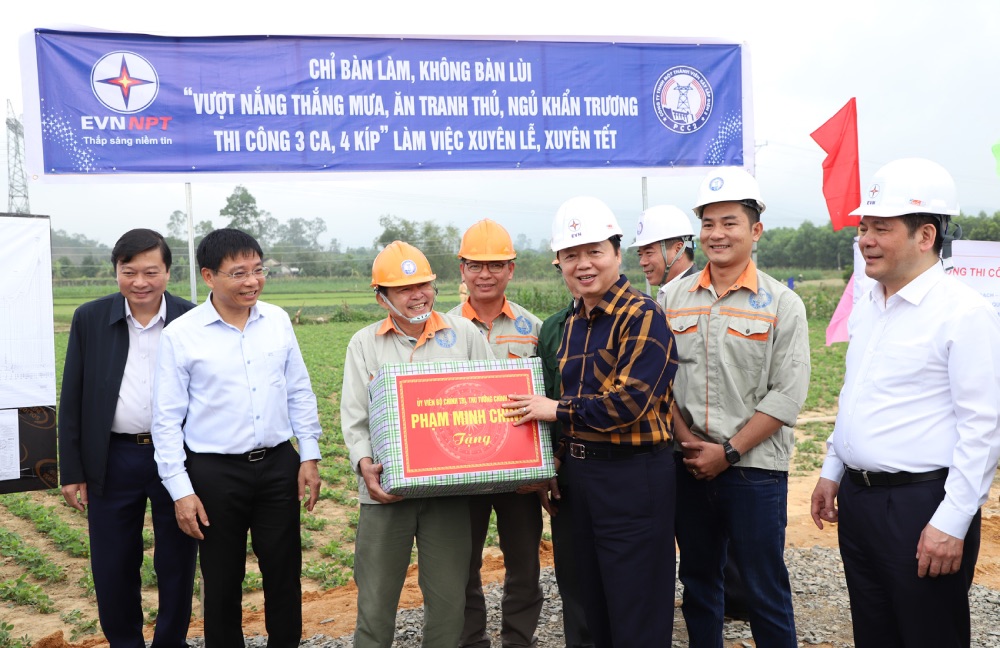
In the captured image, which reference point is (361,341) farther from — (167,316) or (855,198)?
(855,198)

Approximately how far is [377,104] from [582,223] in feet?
8.56

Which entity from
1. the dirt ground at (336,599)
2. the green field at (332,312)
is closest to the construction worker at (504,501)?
the dirt ground at (336,599)

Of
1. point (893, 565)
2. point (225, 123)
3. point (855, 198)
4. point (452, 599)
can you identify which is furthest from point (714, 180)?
point (855, 198)

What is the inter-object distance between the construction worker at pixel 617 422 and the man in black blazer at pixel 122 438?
1900 mm

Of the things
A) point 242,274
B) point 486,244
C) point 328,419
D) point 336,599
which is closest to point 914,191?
point 486,244

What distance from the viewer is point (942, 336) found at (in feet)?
8.95

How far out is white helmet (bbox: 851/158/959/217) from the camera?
278 centimetres

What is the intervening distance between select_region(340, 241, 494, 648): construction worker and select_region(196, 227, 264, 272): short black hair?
0.65m

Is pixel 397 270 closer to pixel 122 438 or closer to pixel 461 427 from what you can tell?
pixel 461 427

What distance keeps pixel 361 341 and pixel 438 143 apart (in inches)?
90.0

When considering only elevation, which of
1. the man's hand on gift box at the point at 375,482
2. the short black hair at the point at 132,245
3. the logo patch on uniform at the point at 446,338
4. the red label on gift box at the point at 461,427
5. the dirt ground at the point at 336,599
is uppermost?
the short black hair at the point at 132,245

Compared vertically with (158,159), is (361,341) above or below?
below

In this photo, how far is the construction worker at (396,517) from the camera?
350 centimetres

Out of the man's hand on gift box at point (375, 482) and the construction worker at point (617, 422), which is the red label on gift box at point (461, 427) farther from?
the man's hand on gift box at point (375, 482)
